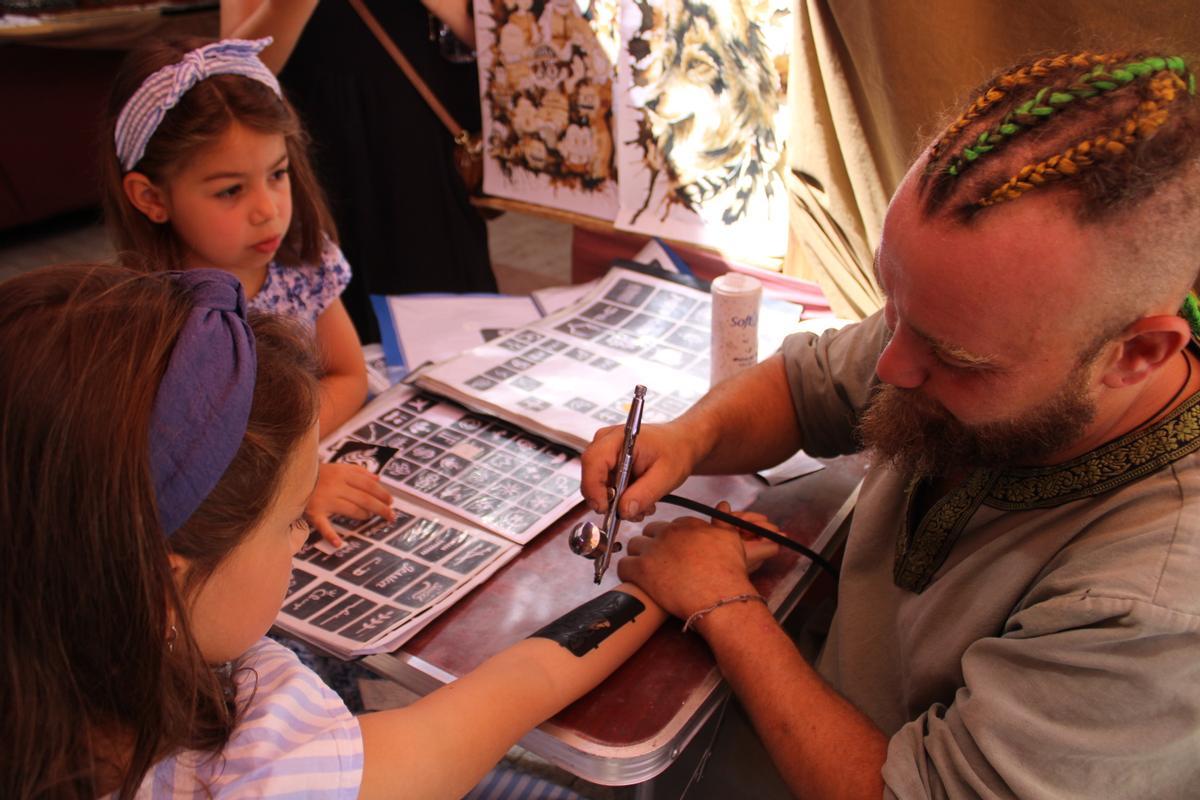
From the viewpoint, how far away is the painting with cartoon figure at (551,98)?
6.05 feet

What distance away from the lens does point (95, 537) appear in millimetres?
635

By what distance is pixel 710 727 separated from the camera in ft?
3.61

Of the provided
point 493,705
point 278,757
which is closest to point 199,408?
point 278,757

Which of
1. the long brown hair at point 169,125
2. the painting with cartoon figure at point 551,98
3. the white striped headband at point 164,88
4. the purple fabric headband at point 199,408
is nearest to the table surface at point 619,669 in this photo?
the purple fabric headband at point 199,408

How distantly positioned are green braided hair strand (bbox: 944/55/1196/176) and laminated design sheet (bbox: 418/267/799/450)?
2.15 feet

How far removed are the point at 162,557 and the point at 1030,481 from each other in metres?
0.74

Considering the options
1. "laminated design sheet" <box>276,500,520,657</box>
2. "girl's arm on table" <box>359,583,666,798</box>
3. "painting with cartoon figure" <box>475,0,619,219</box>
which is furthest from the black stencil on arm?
"painting with cartoon figure" <box>475,0,619,219</box>

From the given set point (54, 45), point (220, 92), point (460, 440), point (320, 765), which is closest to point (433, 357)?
point (460, 440)

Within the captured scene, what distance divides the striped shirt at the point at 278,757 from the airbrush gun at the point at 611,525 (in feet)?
1.13

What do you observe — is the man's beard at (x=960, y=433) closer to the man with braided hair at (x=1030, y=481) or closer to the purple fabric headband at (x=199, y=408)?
the man with braided hair at (x=1030, y=481)

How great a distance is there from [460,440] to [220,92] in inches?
23.9

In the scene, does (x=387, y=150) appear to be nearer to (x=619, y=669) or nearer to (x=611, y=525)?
(x=611, y=525)

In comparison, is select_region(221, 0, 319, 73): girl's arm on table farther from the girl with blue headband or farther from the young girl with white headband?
the girl with blue headband

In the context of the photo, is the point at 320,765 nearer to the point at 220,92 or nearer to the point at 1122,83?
the point at 1122,83
